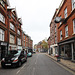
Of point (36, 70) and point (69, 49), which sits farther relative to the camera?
point (69, 49)

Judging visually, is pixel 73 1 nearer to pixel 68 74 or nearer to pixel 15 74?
pixel 68 74

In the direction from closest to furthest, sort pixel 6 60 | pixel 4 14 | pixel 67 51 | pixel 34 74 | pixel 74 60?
pixel 34 74
pixel 6 60
pixel 74 60
pixel 67 51
pixel 4 14

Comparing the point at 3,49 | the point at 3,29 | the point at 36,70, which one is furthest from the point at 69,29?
the point at 3,49

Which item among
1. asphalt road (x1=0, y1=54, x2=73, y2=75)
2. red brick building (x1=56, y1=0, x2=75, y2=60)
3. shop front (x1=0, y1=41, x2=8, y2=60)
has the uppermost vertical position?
Result: red brick building (x1=56, y1=0, x2=75, y2=60)

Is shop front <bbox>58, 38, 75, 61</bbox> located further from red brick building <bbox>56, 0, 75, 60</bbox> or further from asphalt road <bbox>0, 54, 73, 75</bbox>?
asphalt road <bbox>0, 54, 73, 75</bbox>

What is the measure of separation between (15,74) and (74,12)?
1026 centimetres

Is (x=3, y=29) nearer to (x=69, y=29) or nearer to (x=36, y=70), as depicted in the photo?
(x=36, y=70)

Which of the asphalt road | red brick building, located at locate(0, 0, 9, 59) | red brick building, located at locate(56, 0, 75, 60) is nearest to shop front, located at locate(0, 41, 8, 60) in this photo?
red brick building, located at locate(0, 0, 9, 59)

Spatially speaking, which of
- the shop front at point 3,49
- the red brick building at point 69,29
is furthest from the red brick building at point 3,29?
the red brick building at point 69,29

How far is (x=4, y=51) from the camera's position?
16625mm

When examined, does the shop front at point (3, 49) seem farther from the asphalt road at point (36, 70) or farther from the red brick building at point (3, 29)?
the asphalt road at point (36, 70)

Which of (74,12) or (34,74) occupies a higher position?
(74,12)

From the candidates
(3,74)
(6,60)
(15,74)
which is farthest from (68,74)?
(6,60)

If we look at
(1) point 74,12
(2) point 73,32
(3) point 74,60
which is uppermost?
(1) point 74,12
